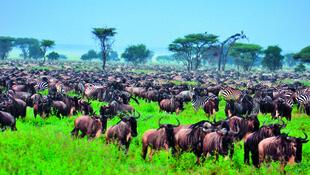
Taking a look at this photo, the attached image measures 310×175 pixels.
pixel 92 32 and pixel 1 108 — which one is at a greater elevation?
pixel 92 32

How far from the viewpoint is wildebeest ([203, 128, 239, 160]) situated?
457 inches

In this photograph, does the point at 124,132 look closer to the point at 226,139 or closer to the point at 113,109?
the point at 226,139

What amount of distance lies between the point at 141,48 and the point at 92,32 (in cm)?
4163

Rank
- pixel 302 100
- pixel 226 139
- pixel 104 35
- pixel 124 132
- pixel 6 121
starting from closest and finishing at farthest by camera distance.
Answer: pixel 226 139
pixel 124 132
pixel 6 121
pixel 302 100
pixel 104 35

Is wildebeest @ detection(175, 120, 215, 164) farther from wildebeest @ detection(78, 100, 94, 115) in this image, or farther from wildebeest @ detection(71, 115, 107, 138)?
wildebeest @ detection(78, 100, 94, 115)

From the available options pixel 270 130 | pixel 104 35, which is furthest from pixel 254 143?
pixel 104 35

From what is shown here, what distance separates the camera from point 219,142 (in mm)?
11656

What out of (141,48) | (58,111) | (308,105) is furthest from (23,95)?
(141,48)

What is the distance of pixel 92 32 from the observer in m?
82.8

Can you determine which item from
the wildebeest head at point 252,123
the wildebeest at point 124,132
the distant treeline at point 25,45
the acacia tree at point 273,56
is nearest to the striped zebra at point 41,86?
the wildebeest at point 124,132

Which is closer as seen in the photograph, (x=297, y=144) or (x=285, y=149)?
(x=297, y=144)


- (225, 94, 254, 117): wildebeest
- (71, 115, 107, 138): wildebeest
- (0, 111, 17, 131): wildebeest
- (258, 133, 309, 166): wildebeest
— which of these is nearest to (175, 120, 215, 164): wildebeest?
(258, 133, 309, 166): wildebeest

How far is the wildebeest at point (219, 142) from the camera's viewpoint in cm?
1162

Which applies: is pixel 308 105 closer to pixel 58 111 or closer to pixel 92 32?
pixel 58 111
